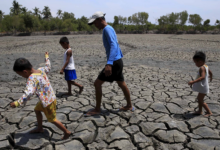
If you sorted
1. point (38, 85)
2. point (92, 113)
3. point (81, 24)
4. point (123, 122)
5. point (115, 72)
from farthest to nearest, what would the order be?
point (81, 24) → point (92, 113) → point (123, 122) → point (115, 72) → point (38, 85)

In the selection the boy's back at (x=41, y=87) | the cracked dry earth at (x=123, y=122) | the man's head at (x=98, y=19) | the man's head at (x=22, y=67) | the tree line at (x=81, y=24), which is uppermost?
the tree line at (x=81, y=24)

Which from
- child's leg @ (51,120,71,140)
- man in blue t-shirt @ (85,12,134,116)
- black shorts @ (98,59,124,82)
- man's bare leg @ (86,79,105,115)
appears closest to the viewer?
child's leg @ (51,120,71,140)

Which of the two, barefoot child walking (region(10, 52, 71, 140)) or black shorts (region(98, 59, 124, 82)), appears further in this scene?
black shorts (region(98, 59, 124, 82))

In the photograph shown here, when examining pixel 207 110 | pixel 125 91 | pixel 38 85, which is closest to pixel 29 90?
pixel 38 85

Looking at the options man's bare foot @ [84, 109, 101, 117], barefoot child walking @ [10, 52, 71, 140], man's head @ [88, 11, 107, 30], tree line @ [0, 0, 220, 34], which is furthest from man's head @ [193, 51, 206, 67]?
tree line @ [0, 0, 220, 34]

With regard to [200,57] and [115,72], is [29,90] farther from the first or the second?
[200,57]

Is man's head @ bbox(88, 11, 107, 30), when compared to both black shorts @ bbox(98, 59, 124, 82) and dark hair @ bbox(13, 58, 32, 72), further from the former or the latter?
dark hair @ bbox(13, 58, 32, 72)

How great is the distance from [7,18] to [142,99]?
4577 cm

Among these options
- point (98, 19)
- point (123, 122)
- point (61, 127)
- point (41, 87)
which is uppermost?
point (98, 19)

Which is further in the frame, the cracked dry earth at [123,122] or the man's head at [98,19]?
the man's head at [98,19]

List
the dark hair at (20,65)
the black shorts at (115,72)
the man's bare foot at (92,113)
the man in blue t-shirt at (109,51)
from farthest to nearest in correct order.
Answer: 1. the man's bare foot at (92,113)
2. the black shorts at (115,72)
3. the man in blue t-shirt at (109,51)
4. the dark hair at (20,65)

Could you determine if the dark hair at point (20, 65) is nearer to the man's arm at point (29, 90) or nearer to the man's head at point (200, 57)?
the man's arm at point (29, 90)

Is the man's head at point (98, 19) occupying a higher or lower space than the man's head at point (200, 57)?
higher

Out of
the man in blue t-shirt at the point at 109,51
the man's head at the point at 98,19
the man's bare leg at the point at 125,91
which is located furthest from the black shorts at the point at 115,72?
the man's head at the point at 98,19
